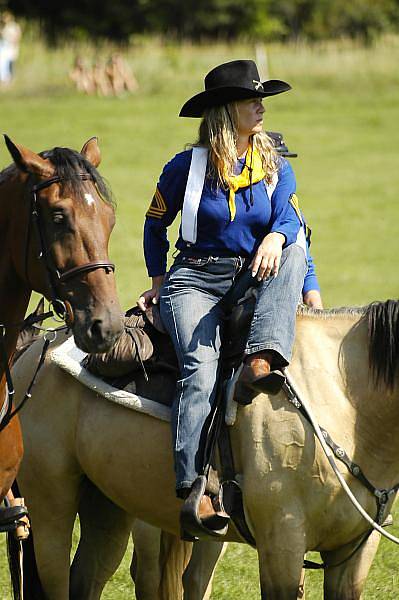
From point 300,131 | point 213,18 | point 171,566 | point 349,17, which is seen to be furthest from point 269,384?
point 349,17

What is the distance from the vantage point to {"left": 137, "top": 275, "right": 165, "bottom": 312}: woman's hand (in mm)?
5285

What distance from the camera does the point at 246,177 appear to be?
16.2 feet

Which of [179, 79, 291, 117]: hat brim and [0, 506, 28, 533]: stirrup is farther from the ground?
[179, 79, 291, 117]: hat brim

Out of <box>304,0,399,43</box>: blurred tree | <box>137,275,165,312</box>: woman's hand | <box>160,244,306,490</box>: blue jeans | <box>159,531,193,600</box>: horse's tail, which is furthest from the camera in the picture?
<box>304,0,399,43</box>: blurred tree

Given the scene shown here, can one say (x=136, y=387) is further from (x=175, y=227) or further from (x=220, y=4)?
(x=220, y=4)

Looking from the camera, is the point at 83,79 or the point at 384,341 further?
the point at 83,79

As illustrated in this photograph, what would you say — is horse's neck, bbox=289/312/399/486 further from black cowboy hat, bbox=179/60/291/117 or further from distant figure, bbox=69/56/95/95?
distant figure, bbox=69/56/95/95

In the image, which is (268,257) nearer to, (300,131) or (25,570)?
(25,570)

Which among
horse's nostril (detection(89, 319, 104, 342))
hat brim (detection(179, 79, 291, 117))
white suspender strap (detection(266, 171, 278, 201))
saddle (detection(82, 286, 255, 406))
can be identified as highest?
hat brim (detection(179, 79, 291, 117))

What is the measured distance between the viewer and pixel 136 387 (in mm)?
5148

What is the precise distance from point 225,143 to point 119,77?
25411mm

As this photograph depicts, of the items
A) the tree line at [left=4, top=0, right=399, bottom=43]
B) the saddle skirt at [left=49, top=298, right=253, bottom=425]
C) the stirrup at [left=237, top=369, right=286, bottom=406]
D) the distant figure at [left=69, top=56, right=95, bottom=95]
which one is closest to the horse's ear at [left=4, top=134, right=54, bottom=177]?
the saddle skirt at [left=49, top=298, right=253, bottom=425]

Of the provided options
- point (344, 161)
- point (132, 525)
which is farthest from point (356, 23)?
point (132, 525)

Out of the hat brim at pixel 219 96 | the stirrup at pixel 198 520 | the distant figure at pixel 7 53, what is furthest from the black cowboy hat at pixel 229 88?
the distant figure at pixel 7 53
